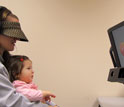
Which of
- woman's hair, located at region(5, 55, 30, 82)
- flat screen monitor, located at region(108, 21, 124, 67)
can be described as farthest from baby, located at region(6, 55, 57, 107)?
flat screen monitor, located at region(108, 21, 124, 67)

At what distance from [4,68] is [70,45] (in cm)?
92

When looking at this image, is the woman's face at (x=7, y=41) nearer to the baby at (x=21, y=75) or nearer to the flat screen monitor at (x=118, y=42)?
the baby at (x=21, y=75)

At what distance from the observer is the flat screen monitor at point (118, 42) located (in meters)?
1.23

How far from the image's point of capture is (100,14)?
6.15ft

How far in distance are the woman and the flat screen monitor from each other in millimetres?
594

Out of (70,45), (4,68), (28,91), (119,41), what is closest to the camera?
(4,68)

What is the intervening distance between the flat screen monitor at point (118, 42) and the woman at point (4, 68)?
59cm

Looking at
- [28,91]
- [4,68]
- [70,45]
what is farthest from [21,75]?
[70,45]

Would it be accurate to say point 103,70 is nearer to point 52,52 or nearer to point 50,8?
point 52,52

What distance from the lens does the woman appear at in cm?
96

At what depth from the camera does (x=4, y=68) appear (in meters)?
1.00

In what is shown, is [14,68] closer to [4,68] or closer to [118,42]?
[4,68]

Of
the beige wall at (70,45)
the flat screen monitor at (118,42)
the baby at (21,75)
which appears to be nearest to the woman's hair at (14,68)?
the baby at (21,75)

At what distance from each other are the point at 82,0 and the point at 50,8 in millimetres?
338
